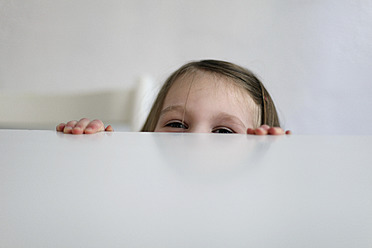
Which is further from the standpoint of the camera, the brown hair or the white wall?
the white wall

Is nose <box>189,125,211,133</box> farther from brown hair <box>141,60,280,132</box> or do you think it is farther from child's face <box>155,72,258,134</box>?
brown hair <box>141,60,280,132</box>

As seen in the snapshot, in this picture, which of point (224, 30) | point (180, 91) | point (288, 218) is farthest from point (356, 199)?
point (224, 30)

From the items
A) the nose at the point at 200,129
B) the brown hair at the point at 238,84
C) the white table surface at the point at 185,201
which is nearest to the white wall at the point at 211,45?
the brown hair at the point at 238,84

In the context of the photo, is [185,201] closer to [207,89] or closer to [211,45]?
[207,89]

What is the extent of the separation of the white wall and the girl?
Result: 892mm

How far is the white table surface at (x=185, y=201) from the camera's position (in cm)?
5

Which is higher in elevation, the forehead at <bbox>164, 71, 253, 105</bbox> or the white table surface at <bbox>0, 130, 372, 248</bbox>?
the white table surface at <bbox>0, 130, 372, 248</bbox>

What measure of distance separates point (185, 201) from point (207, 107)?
27.9 inches

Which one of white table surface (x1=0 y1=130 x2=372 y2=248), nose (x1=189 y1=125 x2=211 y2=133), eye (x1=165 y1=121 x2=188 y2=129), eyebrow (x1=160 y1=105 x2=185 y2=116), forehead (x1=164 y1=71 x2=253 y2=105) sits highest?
white table surface (x1=0 y1=130 x2=372 y2=248)

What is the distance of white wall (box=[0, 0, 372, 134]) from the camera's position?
1847 millimetres

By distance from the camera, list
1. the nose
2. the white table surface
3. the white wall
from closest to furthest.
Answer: the white table surface → the nose → the white wall

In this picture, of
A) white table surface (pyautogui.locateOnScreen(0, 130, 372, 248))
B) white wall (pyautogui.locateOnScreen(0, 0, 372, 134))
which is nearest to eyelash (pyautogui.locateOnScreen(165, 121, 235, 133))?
white table surface (pyautogui.locateOnScreen(0, 130, 372, 248))

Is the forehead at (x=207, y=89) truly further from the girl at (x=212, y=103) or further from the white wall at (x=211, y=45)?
the white wall at (x=211, y=45)

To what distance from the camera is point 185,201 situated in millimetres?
61
